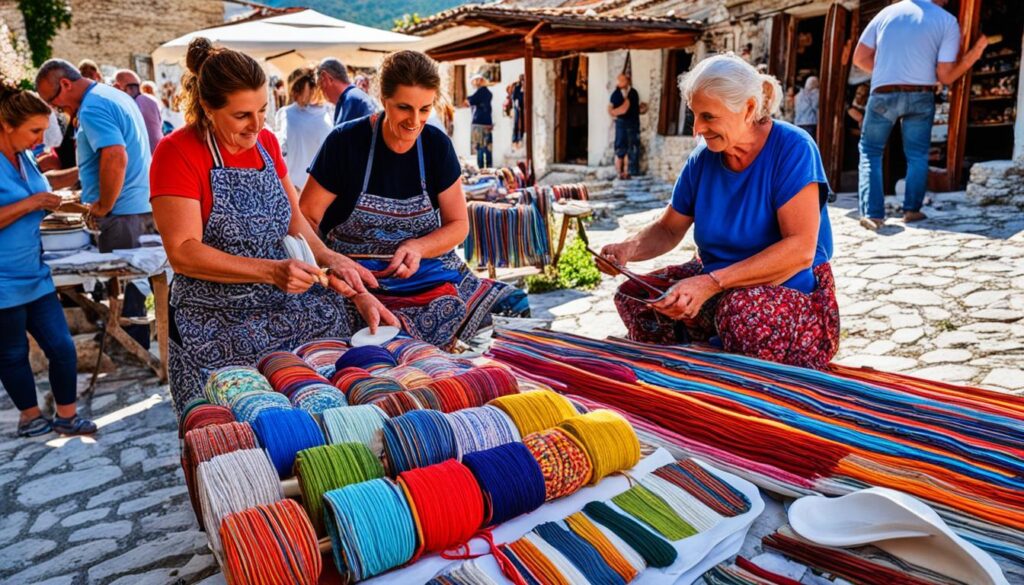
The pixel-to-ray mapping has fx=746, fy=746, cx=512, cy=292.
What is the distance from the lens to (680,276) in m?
3.09

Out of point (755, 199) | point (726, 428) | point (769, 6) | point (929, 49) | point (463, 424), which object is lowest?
point (726, 428)

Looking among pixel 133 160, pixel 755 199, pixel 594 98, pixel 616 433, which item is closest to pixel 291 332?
pixel 616 433

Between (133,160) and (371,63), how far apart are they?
4369 mm

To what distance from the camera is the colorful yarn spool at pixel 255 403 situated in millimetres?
1681

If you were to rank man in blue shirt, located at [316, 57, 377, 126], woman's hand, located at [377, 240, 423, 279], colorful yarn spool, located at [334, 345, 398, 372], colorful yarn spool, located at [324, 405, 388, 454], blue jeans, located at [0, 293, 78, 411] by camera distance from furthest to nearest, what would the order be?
man in blue shirt, located at [316, 57, 377, 126]
blue jeans, located at [0, 293, 78, 411]
woman's hand, located at [377, 240, 423, 279]
colorful yarn spool, located at [334, 345, 398, 372]
colorful yarn spool, located at [324, 405, 388, 454]

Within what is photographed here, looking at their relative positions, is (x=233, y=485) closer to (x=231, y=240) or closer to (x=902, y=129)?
(x=231, y=240)

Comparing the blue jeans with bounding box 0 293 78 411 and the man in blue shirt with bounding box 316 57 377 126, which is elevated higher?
the man in blue shirt with bounding box 316 57 377 126

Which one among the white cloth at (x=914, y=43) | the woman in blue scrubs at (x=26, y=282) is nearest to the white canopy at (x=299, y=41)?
the woman in blue scrubs at (x=26, y=282)

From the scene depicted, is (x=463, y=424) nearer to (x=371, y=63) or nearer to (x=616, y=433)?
(x=616, y=433)

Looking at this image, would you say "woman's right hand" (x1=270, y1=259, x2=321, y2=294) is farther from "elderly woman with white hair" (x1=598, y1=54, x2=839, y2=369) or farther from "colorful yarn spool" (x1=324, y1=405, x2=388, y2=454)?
"elderly woman with white hair" (x1=598, y1=54, x2=839, y2=369)

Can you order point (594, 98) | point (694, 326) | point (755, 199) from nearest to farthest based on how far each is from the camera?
point (755, 199)
point (694, 326)
point (594, 98)

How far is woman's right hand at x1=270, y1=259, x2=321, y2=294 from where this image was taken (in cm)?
226

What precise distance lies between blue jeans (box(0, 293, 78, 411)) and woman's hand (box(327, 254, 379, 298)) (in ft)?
6.19

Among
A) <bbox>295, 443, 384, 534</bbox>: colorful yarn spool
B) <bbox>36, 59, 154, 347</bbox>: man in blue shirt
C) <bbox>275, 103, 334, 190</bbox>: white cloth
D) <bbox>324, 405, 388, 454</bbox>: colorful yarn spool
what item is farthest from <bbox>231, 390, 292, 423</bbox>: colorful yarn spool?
<bbox>275, 103, 334, 190</bbox>: white cloth
